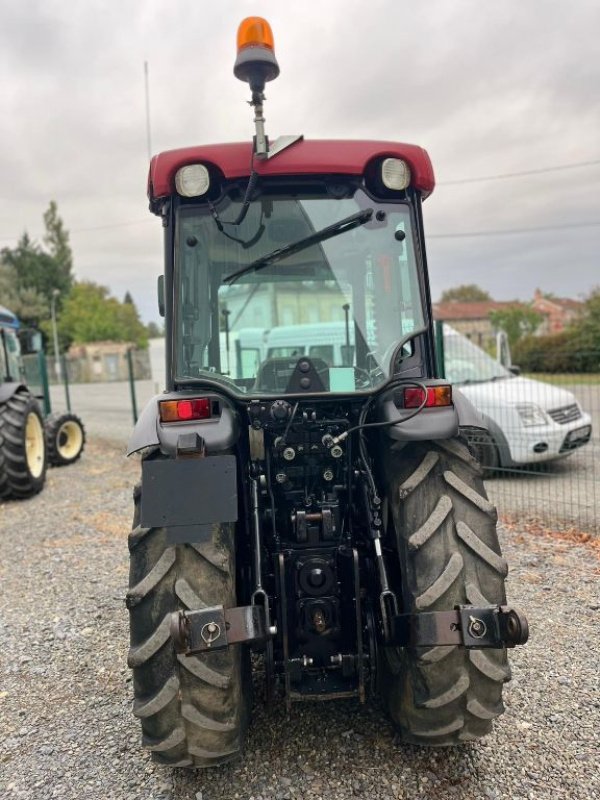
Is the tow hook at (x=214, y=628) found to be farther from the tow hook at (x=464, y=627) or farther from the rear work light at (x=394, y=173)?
the rear work light at (x=394, y=173)

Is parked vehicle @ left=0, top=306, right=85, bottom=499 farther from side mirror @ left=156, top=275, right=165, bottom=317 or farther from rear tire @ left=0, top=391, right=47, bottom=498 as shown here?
side mirror @ left=156, top=275, right=165, bottom=317

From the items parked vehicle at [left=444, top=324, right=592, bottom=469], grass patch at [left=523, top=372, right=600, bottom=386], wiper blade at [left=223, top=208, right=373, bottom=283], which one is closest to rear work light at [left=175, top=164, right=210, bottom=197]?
wiper blade at [left=223, top=208, right=373, bottom=283]

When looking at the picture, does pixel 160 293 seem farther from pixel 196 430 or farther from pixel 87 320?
pixel 87 320

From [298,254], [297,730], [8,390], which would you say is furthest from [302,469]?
[8,390]

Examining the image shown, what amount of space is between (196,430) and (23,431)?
20.0 ft

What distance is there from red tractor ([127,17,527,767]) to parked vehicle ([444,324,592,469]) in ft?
14.6

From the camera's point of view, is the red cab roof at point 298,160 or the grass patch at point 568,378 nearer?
the red cab roof at point 298,160

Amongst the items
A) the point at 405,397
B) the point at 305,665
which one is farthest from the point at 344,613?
the point at 405,397

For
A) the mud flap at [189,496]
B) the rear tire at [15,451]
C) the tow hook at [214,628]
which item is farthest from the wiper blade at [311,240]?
the rear tire at [15,451]

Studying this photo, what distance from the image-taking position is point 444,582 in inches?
92.4

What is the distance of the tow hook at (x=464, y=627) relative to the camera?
219 cm

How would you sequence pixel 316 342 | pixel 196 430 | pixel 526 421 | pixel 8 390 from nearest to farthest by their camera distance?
1. pixel 196 430
2. pixel 316 342
3. pixel 526 421
4. pixel 8 390

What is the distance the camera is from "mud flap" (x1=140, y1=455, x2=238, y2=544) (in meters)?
2.33

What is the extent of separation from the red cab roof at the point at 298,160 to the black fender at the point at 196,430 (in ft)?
2.90
